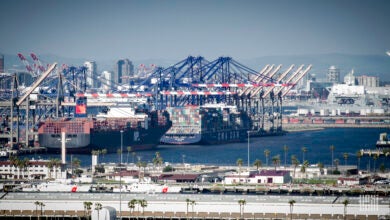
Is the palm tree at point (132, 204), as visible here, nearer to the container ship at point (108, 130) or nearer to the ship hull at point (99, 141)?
the container ship at point (108, 130)

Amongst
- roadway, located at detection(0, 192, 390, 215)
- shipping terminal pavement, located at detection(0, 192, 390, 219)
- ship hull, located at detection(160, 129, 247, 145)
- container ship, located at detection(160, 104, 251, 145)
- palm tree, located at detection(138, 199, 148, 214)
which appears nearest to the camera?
shipping terminal pavement, located at detection(0, 192, 390, 219)

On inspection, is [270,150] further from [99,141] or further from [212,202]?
[212,202]

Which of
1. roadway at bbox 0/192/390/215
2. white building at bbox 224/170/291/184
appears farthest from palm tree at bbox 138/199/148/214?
white building at bbox 224/170/291/184

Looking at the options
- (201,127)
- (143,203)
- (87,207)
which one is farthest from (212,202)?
(201,127)

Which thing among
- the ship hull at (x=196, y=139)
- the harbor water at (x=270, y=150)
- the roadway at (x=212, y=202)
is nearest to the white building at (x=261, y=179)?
the roadway at (x=212, y=202)

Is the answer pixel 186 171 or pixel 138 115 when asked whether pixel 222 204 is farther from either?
pixel 138 115

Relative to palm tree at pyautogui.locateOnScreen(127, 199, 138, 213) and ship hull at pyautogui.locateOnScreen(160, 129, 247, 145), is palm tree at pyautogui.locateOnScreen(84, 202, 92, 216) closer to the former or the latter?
palm tree at pyautogui.locateOnScreen(127, 199, 138, 213)

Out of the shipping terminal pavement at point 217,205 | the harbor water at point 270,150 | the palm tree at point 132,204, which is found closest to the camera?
the shipping terminal pavement at point 217,205
